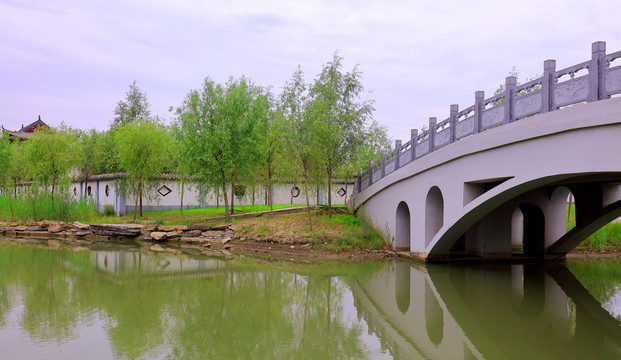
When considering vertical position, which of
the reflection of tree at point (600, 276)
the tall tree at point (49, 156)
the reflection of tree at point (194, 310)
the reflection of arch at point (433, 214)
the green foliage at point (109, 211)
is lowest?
the reflection of tree at point (600, 276)

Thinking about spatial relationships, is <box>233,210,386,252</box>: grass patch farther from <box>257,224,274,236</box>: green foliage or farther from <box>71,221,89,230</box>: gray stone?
<box>71,221,89,230</box>: gray stone

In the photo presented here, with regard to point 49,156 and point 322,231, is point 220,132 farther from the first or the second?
point 49,156

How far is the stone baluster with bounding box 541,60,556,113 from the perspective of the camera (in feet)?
30.3

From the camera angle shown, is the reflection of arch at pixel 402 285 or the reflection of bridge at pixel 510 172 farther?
the reflection of arch at pixel 402 285

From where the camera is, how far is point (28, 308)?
8398 millimetres

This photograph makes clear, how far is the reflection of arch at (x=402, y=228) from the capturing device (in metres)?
16.1

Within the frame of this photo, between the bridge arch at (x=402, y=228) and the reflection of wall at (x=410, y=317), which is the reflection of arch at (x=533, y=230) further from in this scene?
the reflection of wall at (x=410, y=317)

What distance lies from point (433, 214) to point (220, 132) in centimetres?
1010

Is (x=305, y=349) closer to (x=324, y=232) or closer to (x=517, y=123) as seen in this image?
(x=517, y=123)

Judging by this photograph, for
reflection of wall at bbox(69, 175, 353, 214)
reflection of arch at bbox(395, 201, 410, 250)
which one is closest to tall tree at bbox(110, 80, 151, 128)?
reflection of wall at bbox(69, 175, 353, 214)

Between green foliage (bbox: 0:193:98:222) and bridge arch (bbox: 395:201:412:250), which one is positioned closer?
bridge arch (bbox: 395:201:412:250)

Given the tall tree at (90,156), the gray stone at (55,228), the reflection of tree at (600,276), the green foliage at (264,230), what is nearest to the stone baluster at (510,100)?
the reflection of tree at (600,276)

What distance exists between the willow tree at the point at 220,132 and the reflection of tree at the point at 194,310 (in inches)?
305

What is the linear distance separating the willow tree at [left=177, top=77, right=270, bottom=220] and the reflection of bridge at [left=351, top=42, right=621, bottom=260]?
17.5ft
